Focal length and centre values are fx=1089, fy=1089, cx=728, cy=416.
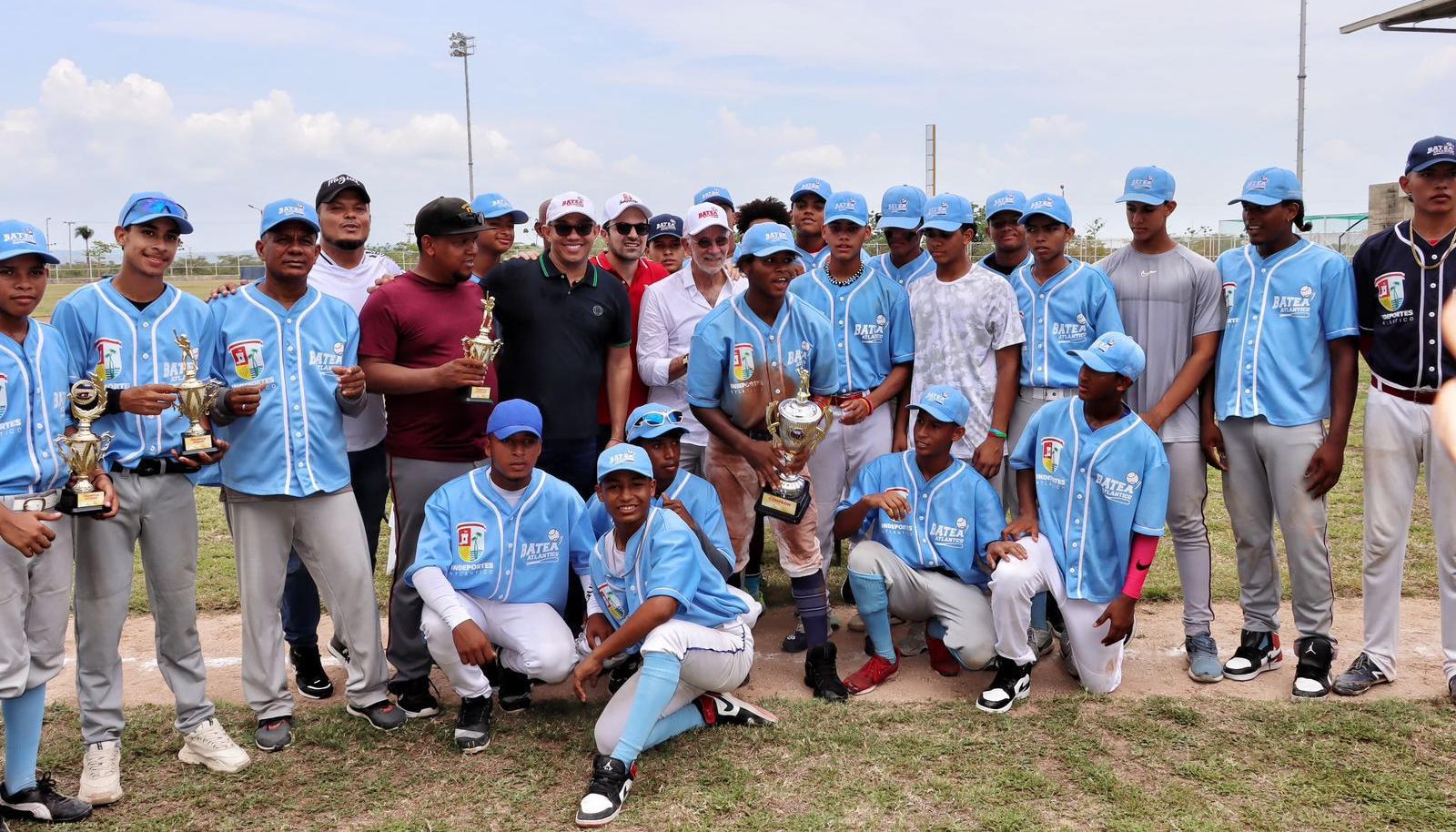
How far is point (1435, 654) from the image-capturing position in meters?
5.52

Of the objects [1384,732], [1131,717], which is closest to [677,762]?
[1131,717]

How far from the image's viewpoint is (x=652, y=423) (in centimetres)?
487

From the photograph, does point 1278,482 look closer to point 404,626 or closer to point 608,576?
point 608,576

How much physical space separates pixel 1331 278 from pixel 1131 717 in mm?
2238

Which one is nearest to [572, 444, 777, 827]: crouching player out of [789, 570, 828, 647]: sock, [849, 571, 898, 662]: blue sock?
[789, 570, 828, 647]: sock

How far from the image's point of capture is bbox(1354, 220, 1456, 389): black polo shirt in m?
4.80

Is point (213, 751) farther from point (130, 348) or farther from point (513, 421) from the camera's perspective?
point (513, 421)

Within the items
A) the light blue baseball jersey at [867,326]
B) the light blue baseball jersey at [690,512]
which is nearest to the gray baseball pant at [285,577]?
the light blue baseball jersey at [690,512]

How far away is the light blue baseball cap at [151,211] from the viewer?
4.25 metres

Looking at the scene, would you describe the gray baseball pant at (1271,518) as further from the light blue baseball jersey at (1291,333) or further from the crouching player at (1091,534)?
the crouching player at (1091,534)

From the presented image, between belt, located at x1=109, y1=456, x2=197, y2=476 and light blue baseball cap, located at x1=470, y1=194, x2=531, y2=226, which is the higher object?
light blue baseball cap, located at x1=470, y1=194, x2=531, y2=226

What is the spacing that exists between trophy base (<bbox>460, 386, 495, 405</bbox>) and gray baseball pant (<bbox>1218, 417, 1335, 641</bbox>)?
3526mm

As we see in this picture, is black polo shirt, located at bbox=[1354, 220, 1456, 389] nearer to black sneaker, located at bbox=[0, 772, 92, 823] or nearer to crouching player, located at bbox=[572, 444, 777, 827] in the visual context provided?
crouching player, located at bbox=[572, 444, 777, 827]

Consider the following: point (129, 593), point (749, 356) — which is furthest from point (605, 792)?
point (749, 356)
